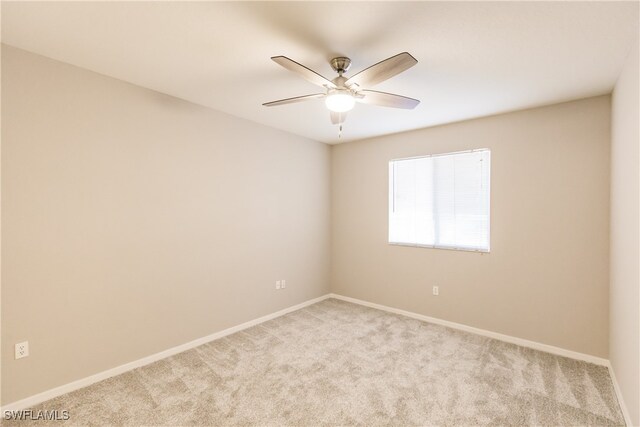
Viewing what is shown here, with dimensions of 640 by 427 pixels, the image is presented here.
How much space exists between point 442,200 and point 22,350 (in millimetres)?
4198

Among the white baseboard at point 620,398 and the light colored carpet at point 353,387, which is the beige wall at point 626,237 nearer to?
the white baseboard at point 620,398

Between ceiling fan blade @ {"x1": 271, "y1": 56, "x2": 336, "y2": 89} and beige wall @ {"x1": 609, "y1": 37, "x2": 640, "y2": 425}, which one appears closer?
ceiling fan blade @ {"x1": 271, "y1": 56, "x2": 336, "y2": 89}

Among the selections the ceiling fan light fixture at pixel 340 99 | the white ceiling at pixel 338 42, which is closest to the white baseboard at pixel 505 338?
the white ceiling at pixel 338 42

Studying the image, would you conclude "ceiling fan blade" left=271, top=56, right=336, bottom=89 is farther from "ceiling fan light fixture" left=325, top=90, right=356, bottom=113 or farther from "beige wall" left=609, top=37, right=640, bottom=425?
"beige wall" left=609, top=37, right=640, bottom=425

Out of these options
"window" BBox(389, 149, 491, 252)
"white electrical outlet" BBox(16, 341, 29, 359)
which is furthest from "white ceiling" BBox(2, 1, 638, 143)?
"white electrical outlet" BBox(16, 341, 29, 359)

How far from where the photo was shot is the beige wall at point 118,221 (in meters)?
2.13

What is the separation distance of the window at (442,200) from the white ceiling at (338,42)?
97cm

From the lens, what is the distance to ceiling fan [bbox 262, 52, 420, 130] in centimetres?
168

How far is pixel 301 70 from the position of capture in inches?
70.5

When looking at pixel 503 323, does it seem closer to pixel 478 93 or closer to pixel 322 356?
pixel 322 356

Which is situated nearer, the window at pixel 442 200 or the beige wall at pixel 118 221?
the beige wall at pixel 118 221

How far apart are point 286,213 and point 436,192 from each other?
2.02 meters

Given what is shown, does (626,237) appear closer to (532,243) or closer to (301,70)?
(532,243)

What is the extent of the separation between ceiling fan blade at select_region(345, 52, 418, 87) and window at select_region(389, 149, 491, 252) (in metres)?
2.20
